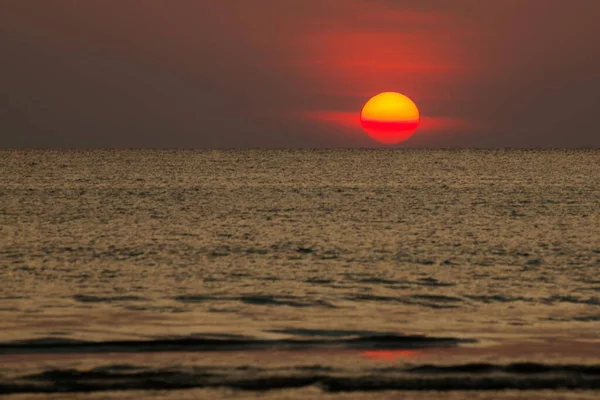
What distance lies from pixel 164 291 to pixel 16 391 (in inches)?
498

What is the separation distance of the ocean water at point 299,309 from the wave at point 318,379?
0.05 m

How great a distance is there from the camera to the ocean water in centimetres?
1659

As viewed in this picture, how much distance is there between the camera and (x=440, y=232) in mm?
50688

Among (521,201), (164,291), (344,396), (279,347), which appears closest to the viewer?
(344,396)

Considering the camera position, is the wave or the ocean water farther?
the ocean water

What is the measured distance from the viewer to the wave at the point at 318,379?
1606 centimetres

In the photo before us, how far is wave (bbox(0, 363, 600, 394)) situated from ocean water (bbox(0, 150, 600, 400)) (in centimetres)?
5

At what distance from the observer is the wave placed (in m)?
16.1

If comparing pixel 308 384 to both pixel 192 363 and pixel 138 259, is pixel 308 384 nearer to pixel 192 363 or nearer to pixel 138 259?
pixel 192 363

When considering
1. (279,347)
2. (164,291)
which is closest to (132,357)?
(279,347)

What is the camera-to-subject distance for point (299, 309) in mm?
25000

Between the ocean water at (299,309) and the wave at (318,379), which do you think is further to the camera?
the ocean water at (299,309)

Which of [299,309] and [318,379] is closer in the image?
[318,379]

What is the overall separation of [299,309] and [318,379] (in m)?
8.39
